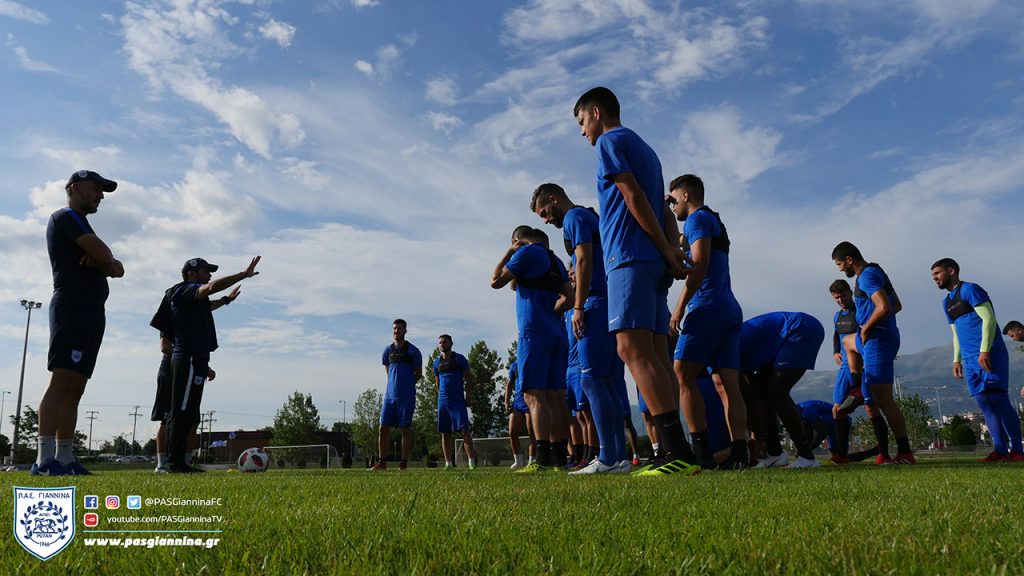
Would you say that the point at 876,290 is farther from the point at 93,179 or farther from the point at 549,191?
the point at 93,179

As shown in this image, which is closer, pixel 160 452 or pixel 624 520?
pixel 624 520

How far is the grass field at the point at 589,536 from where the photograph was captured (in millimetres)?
1320

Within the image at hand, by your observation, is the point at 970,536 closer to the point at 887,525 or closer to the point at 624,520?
the point at 887,525

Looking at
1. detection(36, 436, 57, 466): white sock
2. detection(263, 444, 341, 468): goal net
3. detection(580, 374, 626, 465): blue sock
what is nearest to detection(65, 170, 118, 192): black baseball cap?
detection(36, 436, 57, 466): white sock

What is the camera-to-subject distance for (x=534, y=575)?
4.02 feet

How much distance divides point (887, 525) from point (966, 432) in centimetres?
5138

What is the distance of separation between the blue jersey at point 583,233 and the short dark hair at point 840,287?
4480 millimetres

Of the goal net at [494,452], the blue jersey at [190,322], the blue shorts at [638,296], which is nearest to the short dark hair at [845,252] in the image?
the blue shorts at [638,296]

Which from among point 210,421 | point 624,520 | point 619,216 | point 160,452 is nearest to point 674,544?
point 624,520

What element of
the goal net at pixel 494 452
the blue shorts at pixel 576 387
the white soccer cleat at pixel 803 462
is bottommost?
the goal net at pixel 494 452

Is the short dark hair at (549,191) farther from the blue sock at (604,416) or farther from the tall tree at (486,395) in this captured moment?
the tall tree at (486,395)

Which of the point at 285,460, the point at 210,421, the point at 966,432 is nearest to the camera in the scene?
the point at 285,460

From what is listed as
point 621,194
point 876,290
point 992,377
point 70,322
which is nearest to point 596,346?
point 621,194

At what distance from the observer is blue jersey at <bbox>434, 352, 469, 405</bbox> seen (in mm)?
13547
